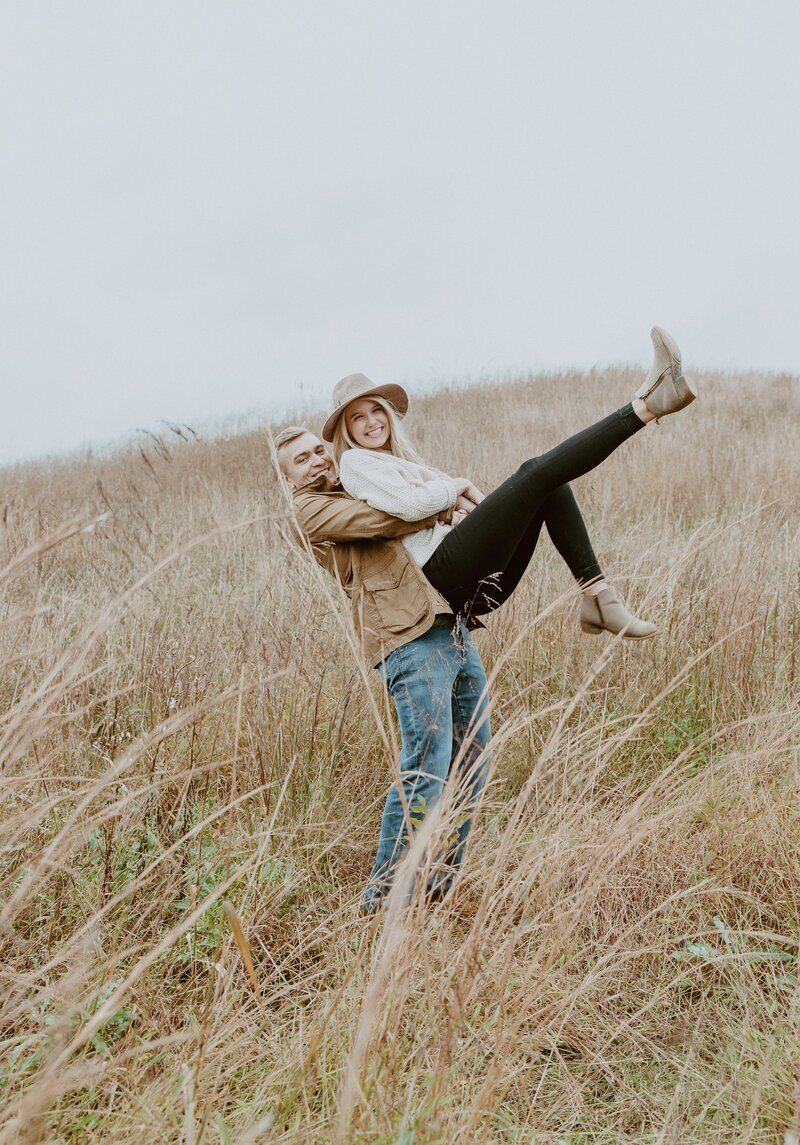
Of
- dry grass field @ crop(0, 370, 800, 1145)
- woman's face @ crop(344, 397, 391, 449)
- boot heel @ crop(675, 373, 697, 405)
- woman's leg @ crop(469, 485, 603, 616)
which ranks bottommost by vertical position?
dry grass field @ crop(0, 370, 800, 1145)

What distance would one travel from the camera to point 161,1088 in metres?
1.12

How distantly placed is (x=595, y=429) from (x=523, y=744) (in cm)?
118

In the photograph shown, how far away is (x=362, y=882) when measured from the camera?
6.57 feet

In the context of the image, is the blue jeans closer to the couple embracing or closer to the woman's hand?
the couple embracing

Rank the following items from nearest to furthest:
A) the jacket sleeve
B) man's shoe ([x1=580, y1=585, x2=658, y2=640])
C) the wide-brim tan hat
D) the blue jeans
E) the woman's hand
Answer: the blue jeans, the jacket sleeve, man's shoe ([x1=580, y1=585, x2=658, y2=640]), the wide-brim tan hat, the woman's hand

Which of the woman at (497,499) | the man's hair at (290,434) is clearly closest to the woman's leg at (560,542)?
the woman at (497,499)

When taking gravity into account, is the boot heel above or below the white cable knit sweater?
above

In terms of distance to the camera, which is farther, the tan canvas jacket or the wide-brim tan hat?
the wide-brim tan hat

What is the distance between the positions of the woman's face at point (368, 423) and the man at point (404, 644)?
286 millimetres

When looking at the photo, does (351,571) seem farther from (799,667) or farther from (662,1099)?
(799,667)

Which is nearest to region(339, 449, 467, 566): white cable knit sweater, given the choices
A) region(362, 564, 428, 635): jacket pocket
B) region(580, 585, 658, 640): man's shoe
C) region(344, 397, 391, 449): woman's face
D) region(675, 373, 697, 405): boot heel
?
region(362, 564, 428, 635): jacket pocket

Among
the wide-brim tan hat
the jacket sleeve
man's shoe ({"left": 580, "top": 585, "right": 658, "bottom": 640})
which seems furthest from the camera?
the wide-brim tan hat

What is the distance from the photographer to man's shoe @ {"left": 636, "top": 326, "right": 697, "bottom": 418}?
2.01 meters

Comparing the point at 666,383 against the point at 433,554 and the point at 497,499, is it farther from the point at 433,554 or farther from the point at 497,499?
the point at 433,554
